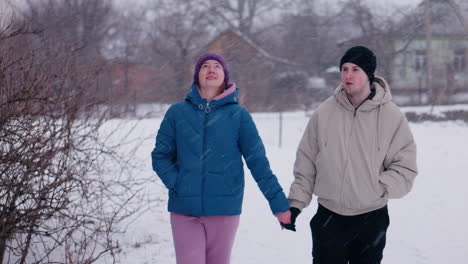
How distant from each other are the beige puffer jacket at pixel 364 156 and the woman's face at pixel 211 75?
27.4 inches

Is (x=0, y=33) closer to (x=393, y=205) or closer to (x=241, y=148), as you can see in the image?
(x=241, y=148)

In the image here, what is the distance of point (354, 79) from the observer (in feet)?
9.45

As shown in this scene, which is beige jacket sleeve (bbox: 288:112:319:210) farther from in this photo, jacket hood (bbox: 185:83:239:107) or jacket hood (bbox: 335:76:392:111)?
jacket hood (bbox: 185:83:239:107)

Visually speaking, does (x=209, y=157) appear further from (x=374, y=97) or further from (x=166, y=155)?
(x=374, y=97)

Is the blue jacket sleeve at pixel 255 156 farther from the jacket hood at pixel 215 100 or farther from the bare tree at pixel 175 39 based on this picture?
the bare tree at pixel 175 39

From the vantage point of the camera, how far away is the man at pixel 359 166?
9.17 feet

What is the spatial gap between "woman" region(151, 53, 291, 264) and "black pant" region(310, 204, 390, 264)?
266 mm

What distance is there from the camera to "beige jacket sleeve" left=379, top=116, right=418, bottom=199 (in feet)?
9.07

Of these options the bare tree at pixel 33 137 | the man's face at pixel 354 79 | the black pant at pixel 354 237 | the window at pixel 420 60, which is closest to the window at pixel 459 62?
the window at pixel 420 60

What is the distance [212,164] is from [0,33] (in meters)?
1.96

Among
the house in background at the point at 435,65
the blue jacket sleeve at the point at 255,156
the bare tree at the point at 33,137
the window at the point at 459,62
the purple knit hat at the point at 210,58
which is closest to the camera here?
the blue jacket sleeve at the point at 255,156

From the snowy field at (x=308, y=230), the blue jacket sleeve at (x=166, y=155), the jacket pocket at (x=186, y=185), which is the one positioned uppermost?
the blue jacket sleeve at (x=166, y=155)

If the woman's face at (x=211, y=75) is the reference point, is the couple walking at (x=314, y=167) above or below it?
below

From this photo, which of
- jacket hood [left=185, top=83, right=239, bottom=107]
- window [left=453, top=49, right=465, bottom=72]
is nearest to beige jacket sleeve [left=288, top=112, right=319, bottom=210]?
jacket hood [left=185, top=83, right=239, bottom=107]
